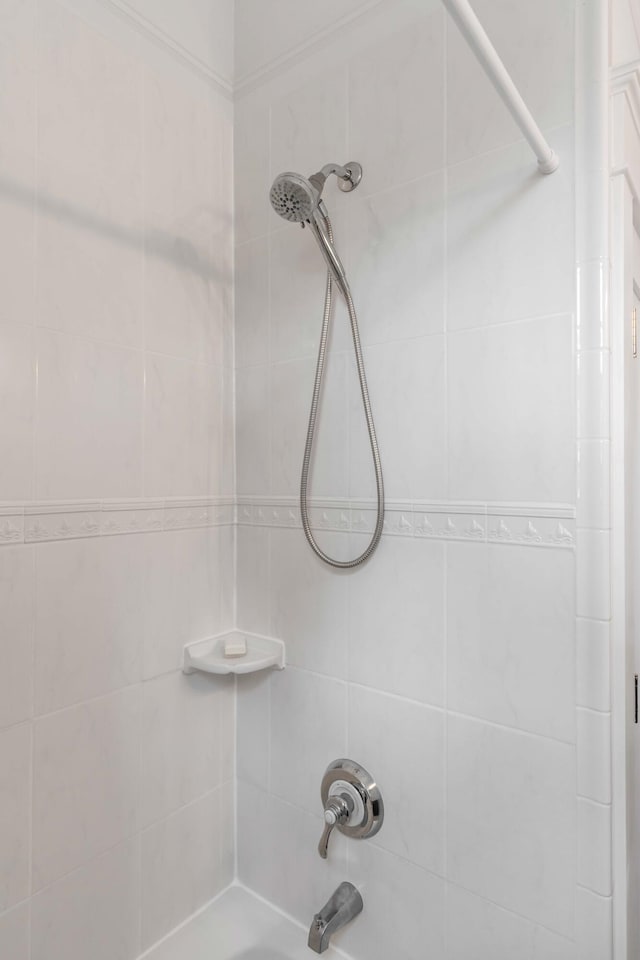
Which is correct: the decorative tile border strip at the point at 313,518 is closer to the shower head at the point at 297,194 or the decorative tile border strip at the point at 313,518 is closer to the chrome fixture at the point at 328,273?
the chrome fixture at the point at 328,273

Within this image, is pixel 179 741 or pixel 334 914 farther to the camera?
pixel 179 741

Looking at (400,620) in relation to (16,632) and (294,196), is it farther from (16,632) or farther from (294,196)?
(294,196)

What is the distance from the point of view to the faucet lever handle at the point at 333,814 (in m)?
1.25

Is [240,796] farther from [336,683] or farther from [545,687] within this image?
[545,687]

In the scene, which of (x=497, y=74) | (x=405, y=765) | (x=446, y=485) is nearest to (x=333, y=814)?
(x=405, y=765)

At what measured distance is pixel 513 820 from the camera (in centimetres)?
108

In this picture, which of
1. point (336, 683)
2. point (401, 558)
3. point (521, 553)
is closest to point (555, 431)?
point (521, 553)

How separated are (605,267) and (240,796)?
1573 millimetres

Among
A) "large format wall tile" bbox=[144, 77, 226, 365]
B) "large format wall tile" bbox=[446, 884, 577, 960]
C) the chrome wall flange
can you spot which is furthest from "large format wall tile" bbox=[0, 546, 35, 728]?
the chrome wall flange

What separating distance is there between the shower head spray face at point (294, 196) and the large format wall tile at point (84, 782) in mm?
1122

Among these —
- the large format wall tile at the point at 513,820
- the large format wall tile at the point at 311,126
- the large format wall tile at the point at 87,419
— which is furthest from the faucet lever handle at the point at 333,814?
the large format wall tile at the point at 311,126

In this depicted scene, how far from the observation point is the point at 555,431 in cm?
104

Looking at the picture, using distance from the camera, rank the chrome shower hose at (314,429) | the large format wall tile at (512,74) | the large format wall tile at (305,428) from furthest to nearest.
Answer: the large format wall tile at (305,428), the chrome shower hose at (314,429), the large format wall tile at (512,74)

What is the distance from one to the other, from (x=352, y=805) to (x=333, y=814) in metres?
0.05
